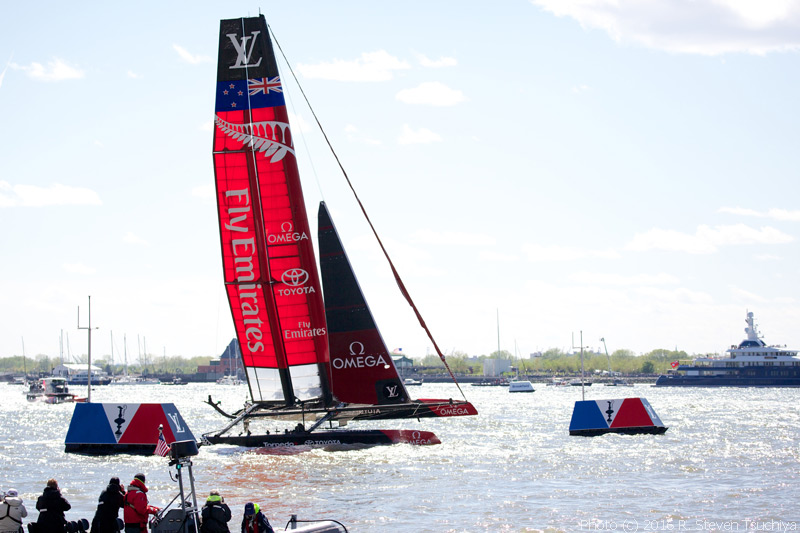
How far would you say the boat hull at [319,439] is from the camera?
31.0 meters

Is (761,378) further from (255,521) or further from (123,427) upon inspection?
(255,521)

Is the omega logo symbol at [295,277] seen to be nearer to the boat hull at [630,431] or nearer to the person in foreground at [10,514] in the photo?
the boat hull at [630,431]

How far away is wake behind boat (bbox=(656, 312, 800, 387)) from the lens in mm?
141000

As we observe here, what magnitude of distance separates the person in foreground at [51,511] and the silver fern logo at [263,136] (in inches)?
792

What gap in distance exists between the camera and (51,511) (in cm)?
1334

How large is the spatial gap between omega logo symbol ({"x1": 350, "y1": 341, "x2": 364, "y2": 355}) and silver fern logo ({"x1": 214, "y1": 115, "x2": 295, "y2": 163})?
22.3 feet

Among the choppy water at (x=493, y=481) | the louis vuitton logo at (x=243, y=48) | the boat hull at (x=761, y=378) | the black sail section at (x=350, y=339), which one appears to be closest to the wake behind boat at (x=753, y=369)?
the boat hull at (x=761, y=378)

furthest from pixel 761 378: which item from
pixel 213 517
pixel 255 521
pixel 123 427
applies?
pixel 213 517

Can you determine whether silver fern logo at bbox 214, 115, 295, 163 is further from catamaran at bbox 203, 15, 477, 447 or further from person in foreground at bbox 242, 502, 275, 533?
person in foreground at bbox 242, 502, 275, 533

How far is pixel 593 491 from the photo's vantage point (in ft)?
78.3

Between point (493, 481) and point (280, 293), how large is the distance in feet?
35.4

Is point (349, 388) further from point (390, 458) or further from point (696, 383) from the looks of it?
point (696, 383)

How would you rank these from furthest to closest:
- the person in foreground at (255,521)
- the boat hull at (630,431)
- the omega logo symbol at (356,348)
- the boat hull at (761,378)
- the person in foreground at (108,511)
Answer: the boat hull at (761,378), the boat hull at (630,431), the omega logo symbol at (356,348), the person in foreground at (108,511), the person in foreground at (255,521)

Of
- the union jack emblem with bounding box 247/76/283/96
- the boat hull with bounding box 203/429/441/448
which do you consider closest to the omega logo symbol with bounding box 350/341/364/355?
the boat hull with bounding box 203/429/441/448
